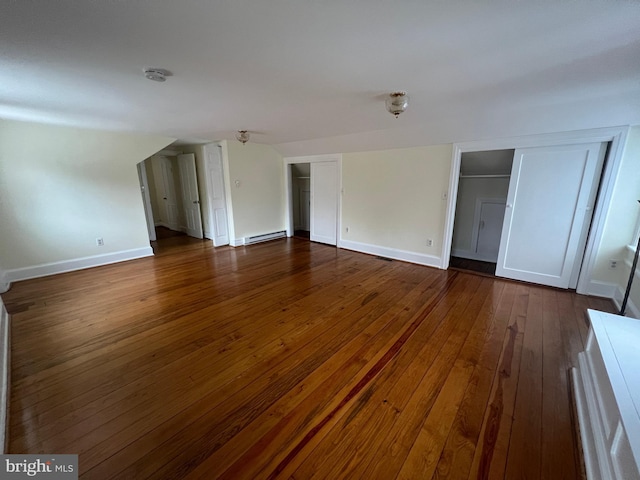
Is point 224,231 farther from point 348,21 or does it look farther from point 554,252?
point 554,252

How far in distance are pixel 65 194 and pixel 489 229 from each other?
6.92 metres

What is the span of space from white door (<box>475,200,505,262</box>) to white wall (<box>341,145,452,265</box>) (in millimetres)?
1408

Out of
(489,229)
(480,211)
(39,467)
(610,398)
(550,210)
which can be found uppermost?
(550,210)

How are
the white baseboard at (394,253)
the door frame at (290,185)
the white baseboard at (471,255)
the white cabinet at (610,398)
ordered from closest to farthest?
the white cabinet at (610,398)
the white baseboard at (394,253)
the white baseboard at (471,255)
the door frame at (290,185)

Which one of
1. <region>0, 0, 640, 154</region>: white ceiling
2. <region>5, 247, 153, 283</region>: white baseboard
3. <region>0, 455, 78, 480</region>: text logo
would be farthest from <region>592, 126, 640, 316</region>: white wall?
<region>5, 247, 153, 283</region>: white baseboard

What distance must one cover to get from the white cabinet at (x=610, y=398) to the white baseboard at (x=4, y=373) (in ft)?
9.04

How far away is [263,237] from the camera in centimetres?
560

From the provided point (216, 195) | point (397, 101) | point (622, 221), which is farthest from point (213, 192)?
point (622, 221)

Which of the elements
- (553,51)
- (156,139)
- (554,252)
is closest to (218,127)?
(156,139)

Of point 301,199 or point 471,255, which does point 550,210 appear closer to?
point 471,255

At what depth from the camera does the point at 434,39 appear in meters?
1.36

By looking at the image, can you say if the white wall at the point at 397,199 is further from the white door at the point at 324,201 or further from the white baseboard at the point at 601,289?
the white baseboard at the point at 601,289

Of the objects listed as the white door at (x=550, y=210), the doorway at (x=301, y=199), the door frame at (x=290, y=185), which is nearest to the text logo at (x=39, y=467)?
the door frame at (x=290, y=185)

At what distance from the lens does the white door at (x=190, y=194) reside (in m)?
5.39
